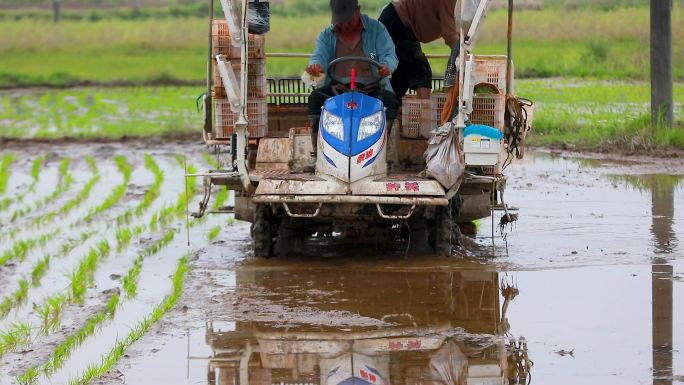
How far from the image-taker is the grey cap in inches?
428

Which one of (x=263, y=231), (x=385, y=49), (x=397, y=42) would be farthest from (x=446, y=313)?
(x=397, y=42)

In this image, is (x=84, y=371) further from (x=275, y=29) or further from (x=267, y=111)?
(x=275, y=29)

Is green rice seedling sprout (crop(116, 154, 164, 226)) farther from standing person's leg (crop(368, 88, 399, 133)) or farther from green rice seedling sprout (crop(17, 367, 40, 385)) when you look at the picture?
green rice seedling sprout (crop(17, 367, 40, 385))

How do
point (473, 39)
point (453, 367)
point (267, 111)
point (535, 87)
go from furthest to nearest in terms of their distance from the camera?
point (535, 87)
point (267, 111)
point (473, 39)
point (453, 367)

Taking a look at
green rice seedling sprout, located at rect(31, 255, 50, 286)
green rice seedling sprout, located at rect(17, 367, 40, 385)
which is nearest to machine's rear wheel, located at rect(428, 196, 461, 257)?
green rice seedling sprout, located at rect(31, 255, 50, 286)

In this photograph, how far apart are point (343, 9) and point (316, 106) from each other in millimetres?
831

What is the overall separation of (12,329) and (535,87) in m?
19.0

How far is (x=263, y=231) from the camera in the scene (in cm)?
1076

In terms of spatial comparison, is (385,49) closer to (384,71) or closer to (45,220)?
(384,71)

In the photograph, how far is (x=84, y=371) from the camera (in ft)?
24.8

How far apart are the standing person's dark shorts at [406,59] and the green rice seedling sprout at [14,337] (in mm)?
4724

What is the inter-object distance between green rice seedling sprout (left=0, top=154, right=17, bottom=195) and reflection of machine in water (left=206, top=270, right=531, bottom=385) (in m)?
7.79

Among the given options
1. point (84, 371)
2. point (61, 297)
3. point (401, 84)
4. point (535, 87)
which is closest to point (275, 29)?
point (535, 87)

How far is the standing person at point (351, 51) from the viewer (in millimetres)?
10820
